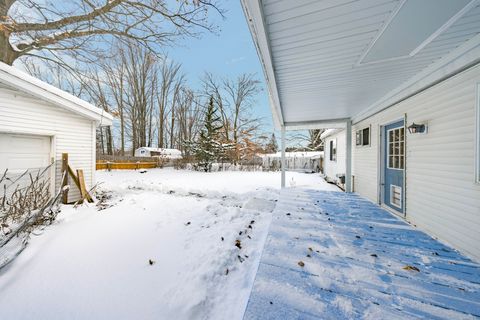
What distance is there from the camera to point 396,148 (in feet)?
12.8

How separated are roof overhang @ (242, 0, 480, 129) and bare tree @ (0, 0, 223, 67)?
12.4 ft

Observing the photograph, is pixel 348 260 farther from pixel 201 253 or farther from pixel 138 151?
pixel 138 151

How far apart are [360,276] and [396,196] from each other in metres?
2.96

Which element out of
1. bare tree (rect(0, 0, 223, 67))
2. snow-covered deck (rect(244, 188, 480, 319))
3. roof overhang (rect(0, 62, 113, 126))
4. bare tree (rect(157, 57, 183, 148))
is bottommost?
snow-covered deck (rect(244, 188, 480, 319))

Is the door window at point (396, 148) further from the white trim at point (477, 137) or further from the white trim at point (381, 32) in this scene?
the white trim at point (381, 32)

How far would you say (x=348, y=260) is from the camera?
2115mm

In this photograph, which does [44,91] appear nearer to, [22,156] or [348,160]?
[22,156]

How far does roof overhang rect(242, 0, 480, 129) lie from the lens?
1547 mm

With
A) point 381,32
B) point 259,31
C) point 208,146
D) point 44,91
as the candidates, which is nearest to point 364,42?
point 381,32

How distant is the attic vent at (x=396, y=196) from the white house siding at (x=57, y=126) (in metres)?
8.23

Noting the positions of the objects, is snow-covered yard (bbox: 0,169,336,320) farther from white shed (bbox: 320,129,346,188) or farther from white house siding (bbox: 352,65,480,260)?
white shed (bbox: 320,129,346,188)

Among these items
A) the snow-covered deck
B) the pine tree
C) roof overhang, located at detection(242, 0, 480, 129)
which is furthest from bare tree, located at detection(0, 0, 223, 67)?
the pine tree

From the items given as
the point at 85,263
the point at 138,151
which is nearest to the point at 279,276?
the point at 85,263

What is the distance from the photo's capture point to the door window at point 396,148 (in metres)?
3.68
